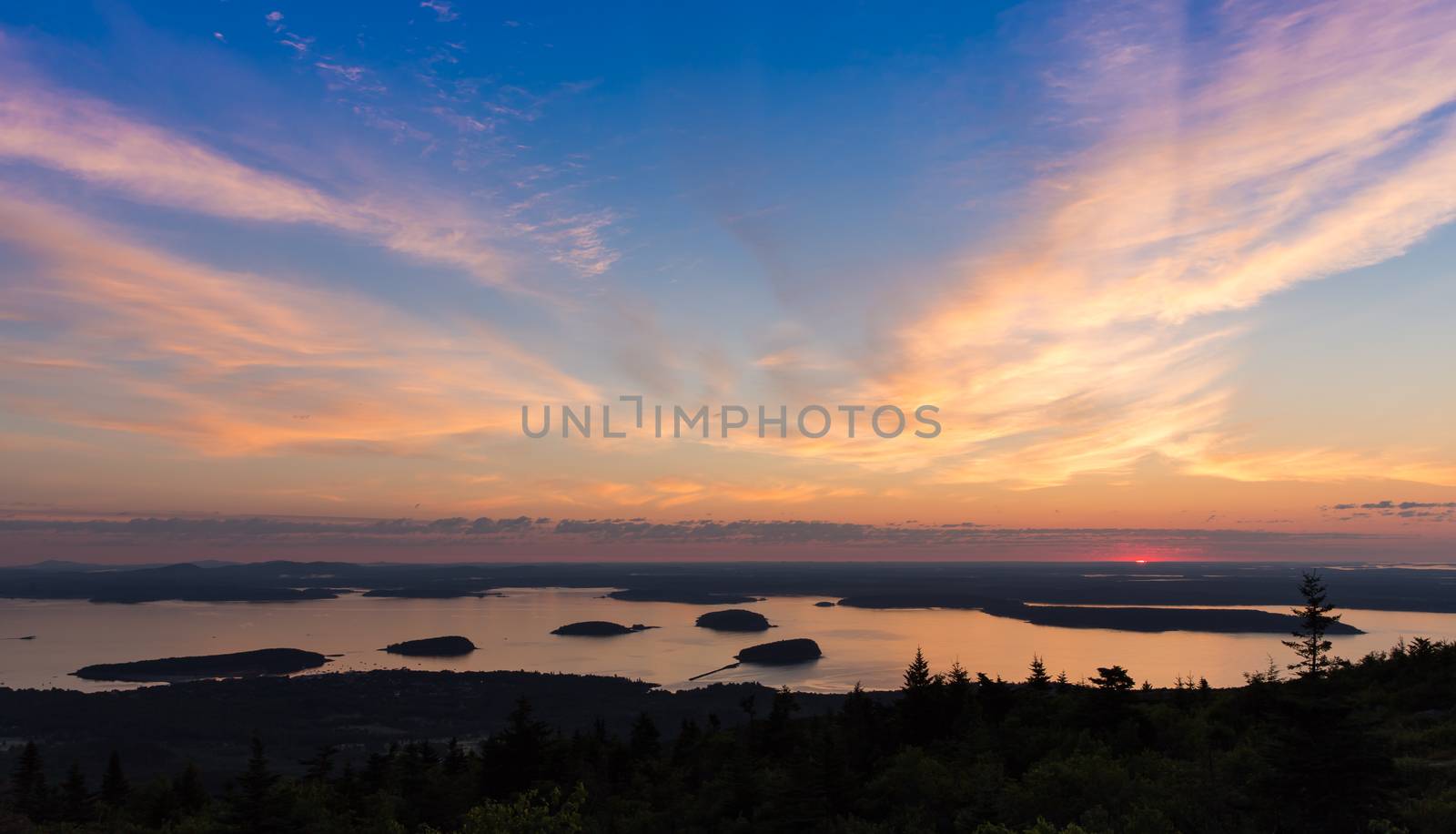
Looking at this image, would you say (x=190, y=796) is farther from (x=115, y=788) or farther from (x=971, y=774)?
(x=971, y=774)

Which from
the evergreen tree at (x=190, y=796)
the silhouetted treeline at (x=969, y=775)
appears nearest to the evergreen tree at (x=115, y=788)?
the silhouetted treeline at (x=969, y=775)

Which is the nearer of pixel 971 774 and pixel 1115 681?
pixel 971 774

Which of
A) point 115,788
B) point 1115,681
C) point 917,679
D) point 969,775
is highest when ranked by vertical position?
point 1115,681

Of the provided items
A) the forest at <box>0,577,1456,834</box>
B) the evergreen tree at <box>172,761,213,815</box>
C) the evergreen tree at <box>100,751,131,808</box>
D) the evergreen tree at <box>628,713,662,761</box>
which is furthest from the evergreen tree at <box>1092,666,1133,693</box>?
the evergreen tree at <box>100,751,131,808</box>

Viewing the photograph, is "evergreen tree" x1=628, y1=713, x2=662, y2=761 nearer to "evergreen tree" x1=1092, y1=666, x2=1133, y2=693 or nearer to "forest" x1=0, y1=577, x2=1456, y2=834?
"forest" x1=0, y1=577, x2=1456, y2=834

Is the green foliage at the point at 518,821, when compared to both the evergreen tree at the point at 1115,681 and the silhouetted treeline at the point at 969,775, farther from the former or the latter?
the evergreen tree at the point at 1115,681

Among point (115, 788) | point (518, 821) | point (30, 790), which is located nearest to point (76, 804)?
point (115, 788)

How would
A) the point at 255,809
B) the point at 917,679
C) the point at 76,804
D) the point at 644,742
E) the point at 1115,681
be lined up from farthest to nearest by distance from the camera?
the point at 644,742 → the point at 76,804 → the point at 917,679 → the point at 1115,681 → the point at 255,809

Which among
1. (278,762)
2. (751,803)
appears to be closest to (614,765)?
(751,803)

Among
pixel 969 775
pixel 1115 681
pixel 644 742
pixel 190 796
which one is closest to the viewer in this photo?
pixel 969 775
